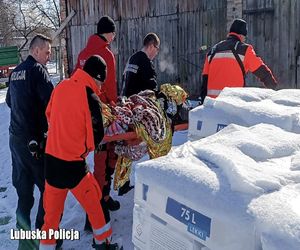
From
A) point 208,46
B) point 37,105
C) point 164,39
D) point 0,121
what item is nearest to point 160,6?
point 164,39

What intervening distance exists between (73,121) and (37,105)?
734 mm

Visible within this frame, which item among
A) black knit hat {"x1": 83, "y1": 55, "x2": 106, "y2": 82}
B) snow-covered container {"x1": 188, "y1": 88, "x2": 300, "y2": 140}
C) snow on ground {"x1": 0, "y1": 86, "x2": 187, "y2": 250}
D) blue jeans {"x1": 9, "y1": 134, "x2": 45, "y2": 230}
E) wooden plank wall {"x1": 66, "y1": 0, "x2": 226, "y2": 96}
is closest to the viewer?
snow-covered container {"x1": 188, "y1": 88, "x2": 300, "y2": 140}

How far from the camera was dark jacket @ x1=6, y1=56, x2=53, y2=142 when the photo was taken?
3.85m

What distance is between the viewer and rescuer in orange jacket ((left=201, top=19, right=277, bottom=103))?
493cm

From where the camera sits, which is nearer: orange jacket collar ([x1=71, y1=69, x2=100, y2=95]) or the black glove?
orange jacket collar ([x1=71, y1=69, x2=100, y2=95])

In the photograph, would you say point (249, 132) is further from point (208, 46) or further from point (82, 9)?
point (82, 9)

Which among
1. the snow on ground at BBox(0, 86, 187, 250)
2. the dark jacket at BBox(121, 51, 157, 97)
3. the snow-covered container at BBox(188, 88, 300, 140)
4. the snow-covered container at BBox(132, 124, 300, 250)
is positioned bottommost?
the snow on ground at BBox(0, 86, 187, 250)

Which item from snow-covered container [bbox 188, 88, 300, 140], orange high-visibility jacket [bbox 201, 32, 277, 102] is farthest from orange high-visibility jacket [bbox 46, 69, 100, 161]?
orange high-visibility jacket [bbox 201, 32, 277, 102]

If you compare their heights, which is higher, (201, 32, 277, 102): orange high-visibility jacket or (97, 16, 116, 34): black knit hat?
(97, 16, 116, 34): black knit hat

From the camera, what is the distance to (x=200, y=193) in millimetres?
1870

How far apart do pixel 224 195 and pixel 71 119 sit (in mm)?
1867

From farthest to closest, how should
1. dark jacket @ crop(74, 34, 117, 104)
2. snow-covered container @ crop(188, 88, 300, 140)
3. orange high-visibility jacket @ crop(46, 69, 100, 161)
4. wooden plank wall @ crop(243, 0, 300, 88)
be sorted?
wooden plank wall @ crop(243, 0, 300, 88), dark jacket @ crop(74, 34, 117, 104), orange high-visibility jacket @ crop(46, 69, 100, 161), snow-covered container @ crop(188, 88, 300, 140)

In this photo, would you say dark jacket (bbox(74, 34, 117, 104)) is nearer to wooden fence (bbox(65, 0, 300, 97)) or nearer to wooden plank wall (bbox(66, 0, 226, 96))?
wooden fence (bbox(65, 0, 300, 97))

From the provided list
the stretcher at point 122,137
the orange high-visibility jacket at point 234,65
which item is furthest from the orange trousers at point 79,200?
the orange high-visibility jacket at point 234,65
